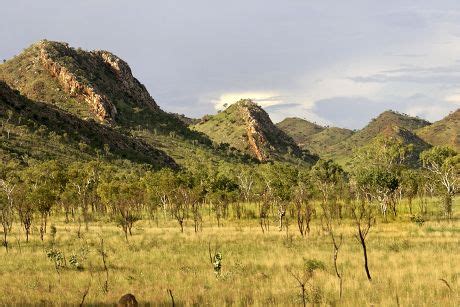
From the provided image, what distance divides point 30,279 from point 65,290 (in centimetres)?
354

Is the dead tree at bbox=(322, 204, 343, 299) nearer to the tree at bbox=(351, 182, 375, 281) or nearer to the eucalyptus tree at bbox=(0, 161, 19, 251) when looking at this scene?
the tree at bbox=(351, 182, 375, 281)

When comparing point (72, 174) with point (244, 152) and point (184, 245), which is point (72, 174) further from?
point (244, 152)

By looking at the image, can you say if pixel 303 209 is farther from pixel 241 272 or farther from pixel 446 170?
pixel 241 272

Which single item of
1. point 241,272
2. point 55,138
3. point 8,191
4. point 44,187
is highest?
point 55,138

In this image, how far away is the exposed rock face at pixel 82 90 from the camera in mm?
164875

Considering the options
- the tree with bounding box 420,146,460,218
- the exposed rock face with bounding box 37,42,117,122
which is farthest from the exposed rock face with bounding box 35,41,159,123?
the tree with bounding box 420,146,460,218

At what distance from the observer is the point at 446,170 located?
232ft

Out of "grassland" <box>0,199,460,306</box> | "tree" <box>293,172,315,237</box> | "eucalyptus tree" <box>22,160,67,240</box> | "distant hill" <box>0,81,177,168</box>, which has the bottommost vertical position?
"grassland" <box>0,199,460,306</box>

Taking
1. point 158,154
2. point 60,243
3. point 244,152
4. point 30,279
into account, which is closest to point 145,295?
point 30,279

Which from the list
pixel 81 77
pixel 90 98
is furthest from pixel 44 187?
pixel 81 77

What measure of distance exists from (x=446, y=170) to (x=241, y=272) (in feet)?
197

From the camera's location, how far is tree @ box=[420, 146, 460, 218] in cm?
5312

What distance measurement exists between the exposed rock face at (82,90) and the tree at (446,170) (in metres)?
121

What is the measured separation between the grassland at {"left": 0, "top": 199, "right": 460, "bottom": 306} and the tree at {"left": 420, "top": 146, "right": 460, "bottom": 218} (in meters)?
17.9
